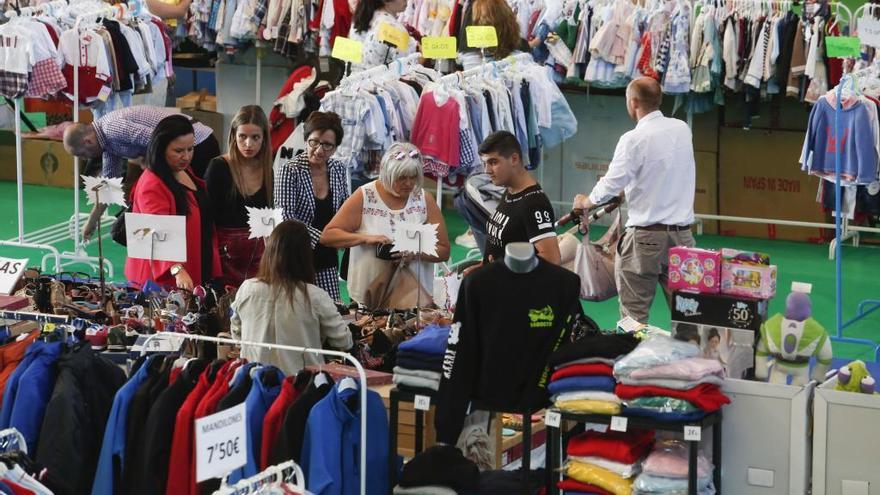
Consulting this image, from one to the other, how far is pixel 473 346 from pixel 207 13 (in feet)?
25.2

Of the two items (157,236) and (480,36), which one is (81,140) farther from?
(480,36)

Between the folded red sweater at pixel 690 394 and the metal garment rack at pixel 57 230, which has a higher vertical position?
the metal garment rack at pixel 57 230

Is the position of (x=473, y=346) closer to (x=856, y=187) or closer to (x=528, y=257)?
(x=528, y=257)

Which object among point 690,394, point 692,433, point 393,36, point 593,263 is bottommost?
point 692,433

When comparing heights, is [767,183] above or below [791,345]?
above

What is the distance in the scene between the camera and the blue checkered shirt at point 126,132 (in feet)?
27.0

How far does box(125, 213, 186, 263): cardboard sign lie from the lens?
637cm

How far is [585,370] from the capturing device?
189 inches

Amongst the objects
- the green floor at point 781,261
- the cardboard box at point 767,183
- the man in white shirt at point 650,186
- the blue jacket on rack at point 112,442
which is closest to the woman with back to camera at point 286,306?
the blue jacket on rack at point 112,442

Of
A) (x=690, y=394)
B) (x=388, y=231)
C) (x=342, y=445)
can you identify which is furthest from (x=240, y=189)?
(x=690, y=394)

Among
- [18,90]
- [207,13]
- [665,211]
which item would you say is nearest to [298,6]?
[207,13]

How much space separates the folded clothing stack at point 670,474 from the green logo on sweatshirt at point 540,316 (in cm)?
57

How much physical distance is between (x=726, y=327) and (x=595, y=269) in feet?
8.57

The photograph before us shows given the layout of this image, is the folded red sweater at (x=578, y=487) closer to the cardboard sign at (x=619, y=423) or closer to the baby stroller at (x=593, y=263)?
the cardboard sign at (x=619, y=423)
